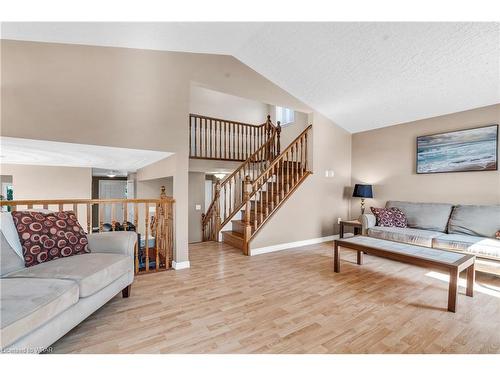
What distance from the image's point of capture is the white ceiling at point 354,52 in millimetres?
2447

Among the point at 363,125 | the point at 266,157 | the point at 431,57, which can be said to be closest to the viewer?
the point at 431,57

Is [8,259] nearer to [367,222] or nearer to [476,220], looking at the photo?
[367,222]

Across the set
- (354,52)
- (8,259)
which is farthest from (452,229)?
(8,259)

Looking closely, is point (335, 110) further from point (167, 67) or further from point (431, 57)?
point (167, 67)

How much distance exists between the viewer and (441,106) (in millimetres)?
3748

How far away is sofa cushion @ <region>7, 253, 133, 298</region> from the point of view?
1.73m

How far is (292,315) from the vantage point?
204 centimetres

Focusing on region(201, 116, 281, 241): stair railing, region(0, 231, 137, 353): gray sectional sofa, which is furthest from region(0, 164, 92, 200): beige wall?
region(0, 231, 137, 353): gray sectional sofa

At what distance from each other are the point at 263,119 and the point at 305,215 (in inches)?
158

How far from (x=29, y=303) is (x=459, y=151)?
5420mm

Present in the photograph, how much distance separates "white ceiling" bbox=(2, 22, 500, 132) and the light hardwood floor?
2652 millimetres

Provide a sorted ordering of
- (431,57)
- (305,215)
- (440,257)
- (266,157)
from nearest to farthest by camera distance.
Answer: (440,257)
(431,57)
(305,215)
(266,157)

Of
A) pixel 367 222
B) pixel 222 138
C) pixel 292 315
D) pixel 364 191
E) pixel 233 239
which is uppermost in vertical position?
pixel 222 138
